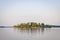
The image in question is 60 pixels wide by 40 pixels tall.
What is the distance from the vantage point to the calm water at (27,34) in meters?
3.12

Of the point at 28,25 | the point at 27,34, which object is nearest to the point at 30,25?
the point at 28,25

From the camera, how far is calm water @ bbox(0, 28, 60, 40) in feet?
10.2

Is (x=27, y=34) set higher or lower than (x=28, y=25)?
lower

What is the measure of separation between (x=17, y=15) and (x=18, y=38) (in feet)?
1.55

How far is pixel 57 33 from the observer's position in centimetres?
346

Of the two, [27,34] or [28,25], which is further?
[27,34]

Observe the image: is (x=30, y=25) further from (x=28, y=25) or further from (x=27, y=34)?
(x=27, y=34)

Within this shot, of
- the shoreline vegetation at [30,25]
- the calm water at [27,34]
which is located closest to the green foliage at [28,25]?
the shoreline vegetation at [30,25]

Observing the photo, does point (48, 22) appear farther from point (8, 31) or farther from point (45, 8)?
point (8, 31)

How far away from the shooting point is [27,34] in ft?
11.1

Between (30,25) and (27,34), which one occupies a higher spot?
(30,25)

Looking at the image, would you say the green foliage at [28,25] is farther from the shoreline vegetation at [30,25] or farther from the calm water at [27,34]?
the calm water at [27,34]

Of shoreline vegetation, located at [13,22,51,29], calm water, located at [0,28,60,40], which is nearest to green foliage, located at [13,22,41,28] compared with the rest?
shoreline vegetation, located at [13,22,51,29]

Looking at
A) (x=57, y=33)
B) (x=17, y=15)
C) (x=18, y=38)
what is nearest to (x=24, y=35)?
(x=18, y=38)
